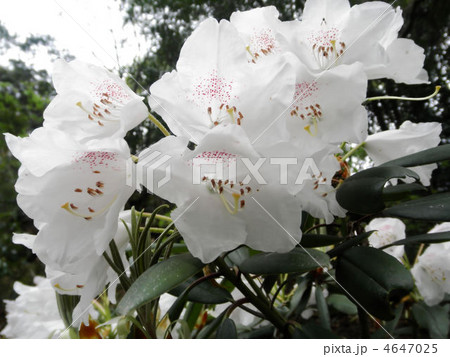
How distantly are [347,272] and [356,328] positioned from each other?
68cm

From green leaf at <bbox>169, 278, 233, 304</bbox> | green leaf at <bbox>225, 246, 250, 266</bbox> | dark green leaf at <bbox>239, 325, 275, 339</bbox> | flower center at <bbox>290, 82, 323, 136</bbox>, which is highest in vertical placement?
flower center at <bbox>290, 82, 323, 136</bbox>

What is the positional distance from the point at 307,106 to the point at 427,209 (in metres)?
0.19

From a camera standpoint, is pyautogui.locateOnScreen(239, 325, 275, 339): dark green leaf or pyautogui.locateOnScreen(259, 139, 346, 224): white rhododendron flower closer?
pyautogui.locateOnScreen(259, 139, 346, 224): white rhododendron flower

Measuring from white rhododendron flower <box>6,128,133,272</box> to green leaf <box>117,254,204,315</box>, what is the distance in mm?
57

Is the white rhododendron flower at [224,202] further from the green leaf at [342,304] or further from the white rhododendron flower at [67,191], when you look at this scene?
the green leaf at [342,304]

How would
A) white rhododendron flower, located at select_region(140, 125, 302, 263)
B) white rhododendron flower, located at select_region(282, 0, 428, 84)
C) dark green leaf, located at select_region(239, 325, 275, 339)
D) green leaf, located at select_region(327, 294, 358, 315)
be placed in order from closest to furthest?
1. white rhododendron flower, located at select_region(140, 125, 302, 263)
2. white rhododendron flower, located at select_region(282, 0, 428, 84)
3. dark green leaf, located at select_region(239, 325, 275, 339)
4. green leaf, located at select_region(327, 294, 358, 315)

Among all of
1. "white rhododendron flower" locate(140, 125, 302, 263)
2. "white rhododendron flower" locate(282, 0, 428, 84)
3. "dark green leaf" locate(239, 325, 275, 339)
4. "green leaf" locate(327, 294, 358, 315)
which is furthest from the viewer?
"green leaf" locate(327, 294, 358, 315)

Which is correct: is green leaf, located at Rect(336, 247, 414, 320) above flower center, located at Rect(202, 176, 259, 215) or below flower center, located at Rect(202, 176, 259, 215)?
below

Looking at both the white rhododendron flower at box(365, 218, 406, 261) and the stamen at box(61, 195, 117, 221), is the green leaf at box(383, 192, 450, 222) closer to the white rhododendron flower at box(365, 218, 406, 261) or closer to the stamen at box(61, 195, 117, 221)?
the white rhododendron flower at box(365, 218, 406, 261)

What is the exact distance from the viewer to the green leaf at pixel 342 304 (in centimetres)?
79

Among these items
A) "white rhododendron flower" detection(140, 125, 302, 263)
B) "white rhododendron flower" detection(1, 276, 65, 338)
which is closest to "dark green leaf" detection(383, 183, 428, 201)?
"white rhododendron flower" detection(140, 125, 302, 263)

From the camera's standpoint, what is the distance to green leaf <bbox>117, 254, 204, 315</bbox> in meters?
0.36

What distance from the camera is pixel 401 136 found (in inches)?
21.6
